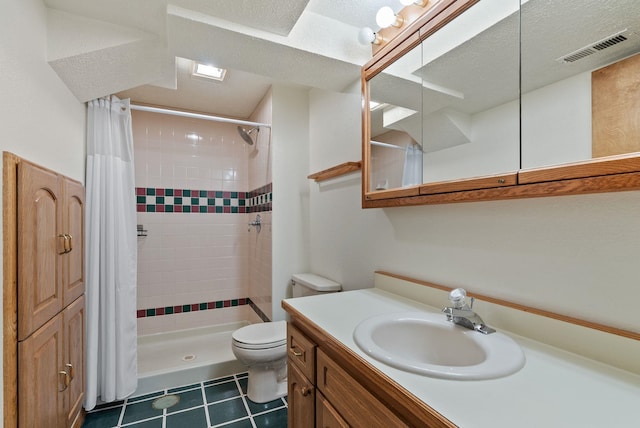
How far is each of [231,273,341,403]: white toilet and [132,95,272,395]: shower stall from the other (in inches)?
20.5

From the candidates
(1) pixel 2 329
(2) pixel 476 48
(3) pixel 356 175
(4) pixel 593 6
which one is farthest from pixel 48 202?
(4) pixel 593 6

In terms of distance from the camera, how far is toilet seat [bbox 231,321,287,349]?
1798 mm

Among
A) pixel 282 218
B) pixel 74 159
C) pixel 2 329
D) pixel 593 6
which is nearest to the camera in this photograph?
pixel 593 6

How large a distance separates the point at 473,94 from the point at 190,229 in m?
Result: 2.75

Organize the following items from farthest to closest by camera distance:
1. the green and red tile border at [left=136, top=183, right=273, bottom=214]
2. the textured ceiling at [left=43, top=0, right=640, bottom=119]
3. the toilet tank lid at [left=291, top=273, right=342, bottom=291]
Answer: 1. the green and red tile border at [left=136, top=183, right=273, bottom=214]
2. the toilet tank lid at [left=291, top=273, right=342, bottom=291]
3. the textured ceiling at [left=43, top=0, right=640, bottom=119]

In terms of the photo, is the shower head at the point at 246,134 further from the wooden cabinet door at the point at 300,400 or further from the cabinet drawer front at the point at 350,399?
the cabinet drawer front at the point at 350,399

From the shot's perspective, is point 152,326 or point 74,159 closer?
point 74,159

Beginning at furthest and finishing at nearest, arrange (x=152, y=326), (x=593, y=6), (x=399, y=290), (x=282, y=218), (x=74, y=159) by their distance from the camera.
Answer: (x=152, y=326) < (x=282, y=218) < (x=74, y=159) < (x=399, y=290) < (x=593, y=6)

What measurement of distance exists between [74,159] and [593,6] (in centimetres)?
224

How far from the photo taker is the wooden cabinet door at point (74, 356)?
1386 millimetres

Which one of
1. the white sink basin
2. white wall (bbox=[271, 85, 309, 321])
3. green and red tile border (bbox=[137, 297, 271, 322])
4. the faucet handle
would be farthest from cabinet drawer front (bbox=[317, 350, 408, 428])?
green and red tile border (bbox=[137, 297, 271, 322])

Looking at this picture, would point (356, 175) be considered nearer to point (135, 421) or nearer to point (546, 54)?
point (546, 54)

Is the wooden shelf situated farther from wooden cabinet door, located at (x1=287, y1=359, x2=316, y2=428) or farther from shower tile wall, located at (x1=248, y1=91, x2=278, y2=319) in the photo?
wooden cabinet door, located at (x1=287, y1=359, x2=316, y2=428)

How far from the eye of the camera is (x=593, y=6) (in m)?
0.75
